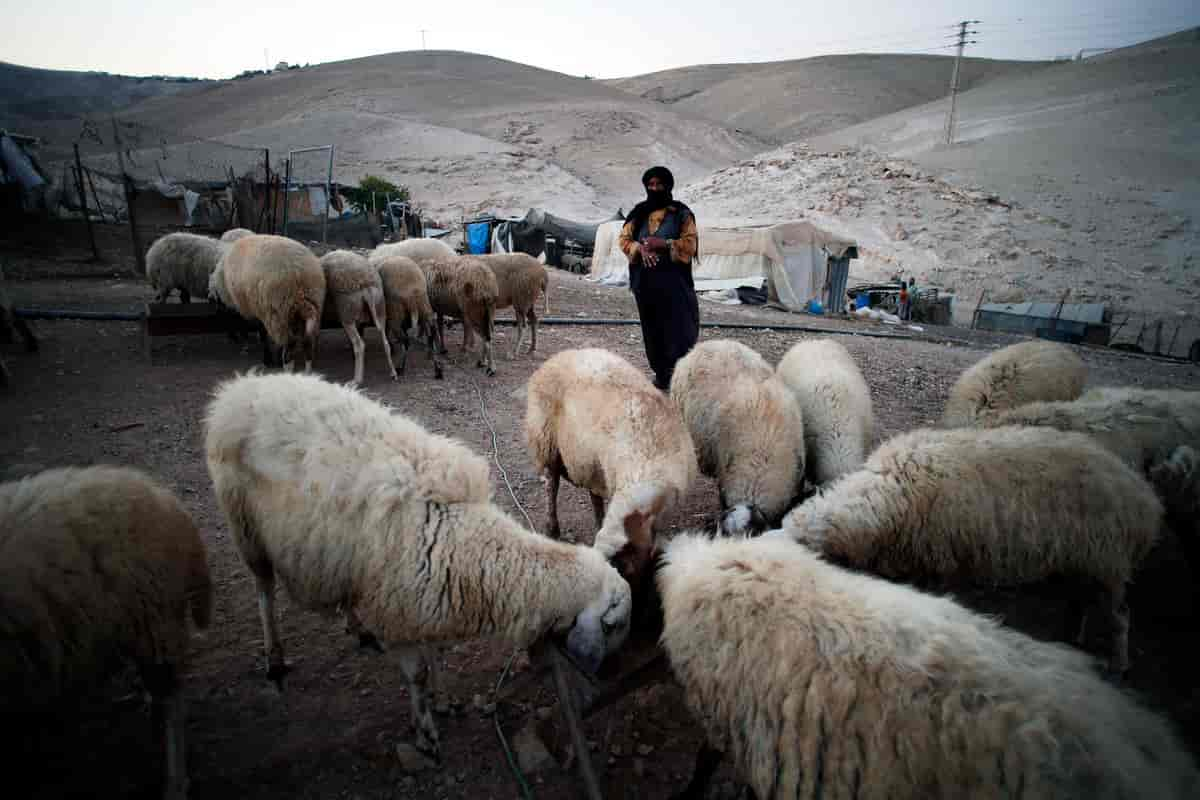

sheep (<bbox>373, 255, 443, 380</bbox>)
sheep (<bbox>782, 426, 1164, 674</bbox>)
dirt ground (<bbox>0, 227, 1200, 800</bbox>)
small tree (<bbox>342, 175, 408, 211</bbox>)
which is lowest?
dirt ground (<bbox>0, 227, 1200, 800</bbox>)

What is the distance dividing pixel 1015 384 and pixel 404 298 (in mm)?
6889

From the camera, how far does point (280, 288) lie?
21.3ft

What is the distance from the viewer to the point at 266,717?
106 inches

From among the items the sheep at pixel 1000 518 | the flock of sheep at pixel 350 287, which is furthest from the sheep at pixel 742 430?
the flock of sheep at pixel 350 287

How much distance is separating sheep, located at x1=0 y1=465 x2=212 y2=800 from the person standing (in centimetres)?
396

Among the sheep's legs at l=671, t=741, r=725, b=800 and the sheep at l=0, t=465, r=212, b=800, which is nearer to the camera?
the sheep at l=0, t=465, r=212, b=800

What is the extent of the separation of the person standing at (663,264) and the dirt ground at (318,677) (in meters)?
1.47

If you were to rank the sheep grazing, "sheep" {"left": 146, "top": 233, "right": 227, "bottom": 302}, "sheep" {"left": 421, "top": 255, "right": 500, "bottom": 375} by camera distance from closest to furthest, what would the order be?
"sheep" {"left": 421, "top": 255, "right": 500, "bottom": 375} < "sheep" {"left": 146, "top": 233, "right": 227, "bottom": 302} < the sheep grazing

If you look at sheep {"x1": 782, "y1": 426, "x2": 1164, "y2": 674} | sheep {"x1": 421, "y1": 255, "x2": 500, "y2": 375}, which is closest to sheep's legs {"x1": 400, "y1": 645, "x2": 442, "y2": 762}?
sheep {"x1": 782, "y1": 426, "x2": 1164, "y2": 674}

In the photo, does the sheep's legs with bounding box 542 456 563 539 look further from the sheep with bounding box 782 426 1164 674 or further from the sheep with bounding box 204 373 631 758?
the sheep with bounding box 782 426 1164 674

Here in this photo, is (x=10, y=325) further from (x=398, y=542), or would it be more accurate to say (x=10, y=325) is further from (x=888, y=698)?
(x=888, y=698)

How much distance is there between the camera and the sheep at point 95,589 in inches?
72.4

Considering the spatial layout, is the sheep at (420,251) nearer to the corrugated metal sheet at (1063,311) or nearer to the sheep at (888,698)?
the sheep at (888,698)

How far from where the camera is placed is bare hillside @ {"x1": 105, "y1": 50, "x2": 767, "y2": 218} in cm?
3853
